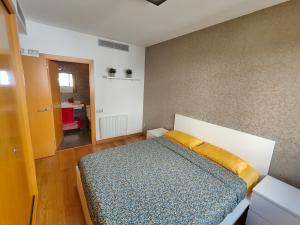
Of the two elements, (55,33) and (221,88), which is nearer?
(221,88)

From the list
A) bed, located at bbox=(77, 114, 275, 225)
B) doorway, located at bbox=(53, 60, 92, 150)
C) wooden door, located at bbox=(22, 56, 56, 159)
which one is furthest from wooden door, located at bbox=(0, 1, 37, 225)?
doorway, located at bbox=(53, 60, 92, 150)

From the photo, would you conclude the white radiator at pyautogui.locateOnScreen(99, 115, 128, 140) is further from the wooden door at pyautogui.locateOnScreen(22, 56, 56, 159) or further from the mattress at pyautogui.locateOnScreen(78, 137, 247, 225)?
the mattress at pyautogui.locateOnScreen(78, 137, 247, 225)

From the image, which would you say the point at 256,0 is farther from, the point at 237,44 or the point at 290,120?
the point at 290,120

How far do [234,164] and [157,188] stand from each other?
1.03m

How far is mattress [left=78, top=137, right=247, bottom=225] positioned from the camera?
117cm

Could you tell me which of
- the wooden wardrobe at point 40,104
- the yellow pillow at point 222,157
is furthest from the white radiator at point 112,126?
the yellow pillow at point 222,157

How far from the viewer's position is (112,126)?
3629 mm

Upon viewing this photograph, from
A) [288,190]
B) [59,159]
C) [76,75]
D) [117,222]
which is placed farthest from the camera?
[76,75]

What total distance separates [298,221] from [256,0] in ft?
7.26

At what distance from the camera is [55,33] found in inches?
103

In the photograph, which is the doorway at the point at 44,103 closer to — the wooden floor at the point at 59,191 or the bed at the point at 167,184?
the wooden floor at the point at 59,191

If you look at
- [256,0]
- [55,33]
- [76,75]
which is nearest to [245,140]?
[256,0]

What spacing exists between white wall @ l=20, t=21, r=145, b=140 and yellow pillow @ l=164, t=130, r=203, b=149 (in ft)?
5.30

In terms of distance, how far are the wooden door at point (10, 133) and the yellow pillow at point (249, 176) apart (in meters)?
2.16
